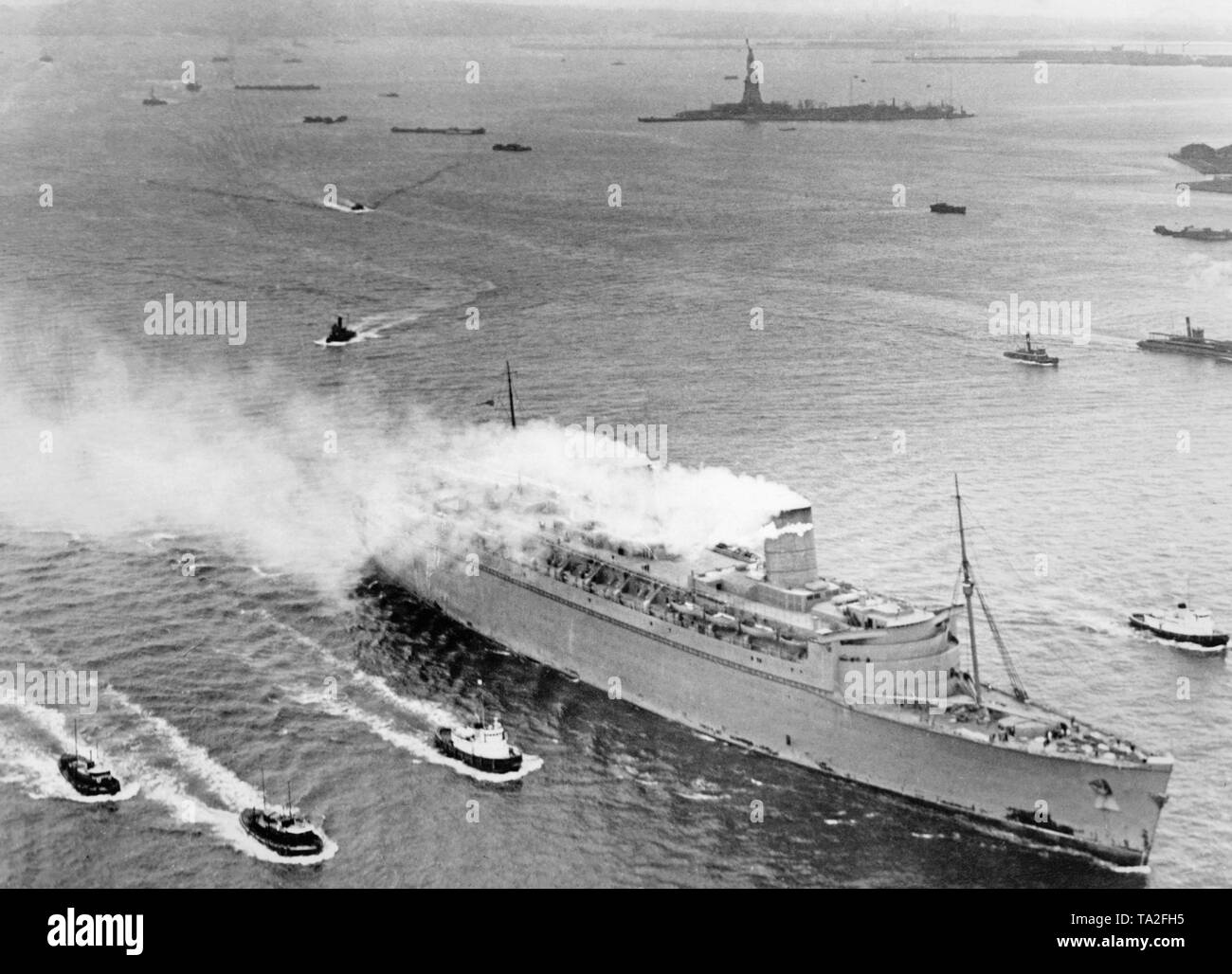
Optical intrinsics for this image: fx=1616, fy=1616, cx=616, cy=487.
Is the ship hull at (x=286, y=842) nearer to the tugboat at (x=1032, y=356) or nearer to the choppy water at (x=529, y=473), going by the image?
the choppy water at (x=529, y=473)

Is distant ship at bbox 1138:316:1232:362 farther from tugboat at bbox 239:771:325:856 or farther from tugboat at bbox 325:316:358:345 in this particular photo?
tugboat at bbox 239:771:325:856

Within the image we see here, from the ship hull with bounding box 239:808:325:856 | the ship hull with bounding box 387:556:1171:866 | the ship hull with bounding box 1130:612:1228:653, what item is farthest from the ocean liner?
the ship hull with bounding box 239:808:325:856

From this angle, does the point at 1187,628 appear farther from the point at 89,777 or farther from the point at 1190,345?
the point at 1190,345

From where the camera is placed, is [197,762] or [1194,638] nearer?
[197,762]

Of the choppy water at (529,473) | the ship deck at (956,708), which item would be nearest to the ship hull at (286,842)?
the choppy water at (529,473)

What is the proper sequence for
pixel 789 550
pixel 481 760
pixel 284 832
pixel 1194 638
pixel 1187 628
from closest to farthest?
1. pixel 284 832
2. pixel 481 760
3. pixel 789 550
4. pixel 1194 638
5. pixel 1187 628

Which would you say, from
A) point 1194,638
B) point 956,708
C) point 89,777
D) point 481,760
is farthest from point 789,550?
point 89,777

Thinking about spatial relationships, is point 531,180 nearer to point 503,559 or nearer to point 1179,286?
point 1179,286
